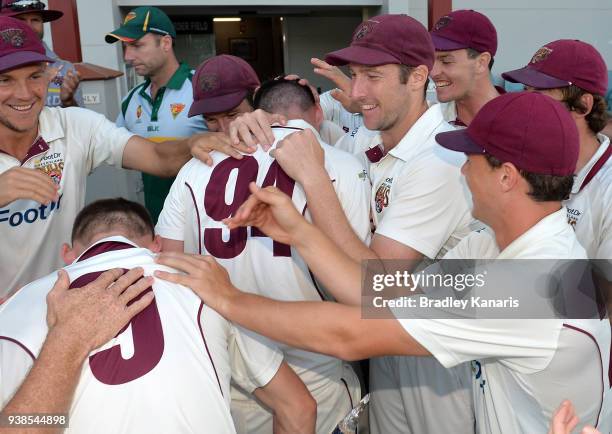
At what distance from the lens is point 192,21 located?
38.1 ft

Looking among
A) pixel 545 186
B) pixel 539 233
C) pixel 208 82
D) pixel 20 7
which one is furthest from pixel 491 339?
pixel 20 7

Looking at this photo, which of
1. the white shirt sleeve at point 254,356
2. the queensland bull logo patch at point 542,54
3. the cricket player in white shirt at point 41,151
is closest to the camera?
the white shirt sleeve at point 254,356

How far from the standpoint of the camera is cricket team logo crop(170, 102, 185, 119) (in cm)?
451

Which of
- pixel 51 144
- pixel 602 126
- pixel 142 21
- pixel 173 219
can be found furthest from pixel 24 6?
pixel 602 126

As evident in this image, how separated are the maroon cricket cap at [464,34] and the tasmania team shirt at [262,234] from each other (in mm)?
1793

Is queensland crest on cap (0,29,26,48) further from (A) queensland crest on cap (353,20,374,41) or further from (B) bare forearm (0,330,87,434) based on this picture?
(B) bare forearm (0,330,87,434)

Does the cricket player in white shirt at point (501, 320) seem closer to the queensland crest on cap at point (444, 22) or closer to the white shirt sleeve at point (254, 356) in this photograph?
the white shirt sleeve at point (254, 356)

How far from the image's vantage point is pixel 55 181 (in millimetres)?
2902

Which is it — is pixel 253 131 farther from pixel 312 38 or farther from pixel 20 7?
pixel 312 38

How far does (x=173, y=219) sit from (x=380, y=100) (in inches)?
39.9

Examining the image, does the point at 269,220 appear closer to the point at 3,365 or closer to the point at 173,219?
the point at 173,219

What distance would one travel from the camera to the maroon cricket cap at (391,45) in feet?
7.91

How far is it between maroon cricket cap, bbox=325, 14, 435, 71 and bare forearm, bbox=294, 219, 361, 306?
0.87 metres

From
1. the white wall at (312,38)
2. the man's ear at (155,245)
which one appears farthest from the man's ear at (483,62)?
the white wall at (312,38)
